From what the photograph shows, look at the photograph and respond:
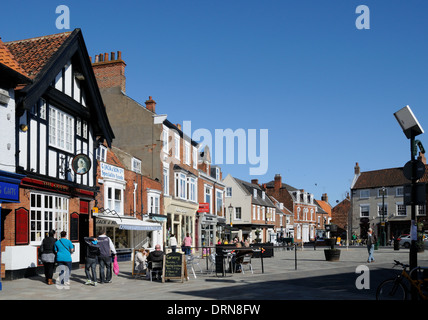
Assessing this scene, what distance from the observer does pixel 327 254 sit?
26.5 meters

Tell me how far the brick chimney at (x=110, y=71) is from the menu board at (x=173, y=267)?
862 inches

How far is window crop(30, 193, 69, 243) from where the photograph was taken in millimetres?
17641

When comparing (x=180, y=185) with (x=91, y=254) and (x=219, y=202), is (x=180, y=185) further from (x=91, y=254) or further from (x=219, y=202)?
(x=91, y=254)

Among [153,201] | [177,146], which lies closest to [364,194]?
[177,146]

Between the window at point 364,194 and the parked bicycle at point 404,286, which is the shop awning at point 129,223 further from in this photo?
the window at point 364,194

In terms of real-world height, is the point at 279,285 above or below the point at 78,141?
below

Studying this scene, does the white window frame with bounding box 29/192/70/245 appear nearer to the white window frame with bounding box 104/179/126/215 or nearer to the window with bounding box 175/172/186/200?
the white window frame with bounding box 104/179/126/215

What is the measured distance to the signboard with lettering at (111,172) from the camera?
1079 inches

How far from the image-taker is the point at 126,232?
3162cm

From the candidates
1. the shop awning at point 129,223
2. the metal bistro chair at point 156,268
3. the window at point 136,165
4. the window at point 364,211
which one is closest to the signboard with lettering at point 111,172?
the shop awning at point 129,223
